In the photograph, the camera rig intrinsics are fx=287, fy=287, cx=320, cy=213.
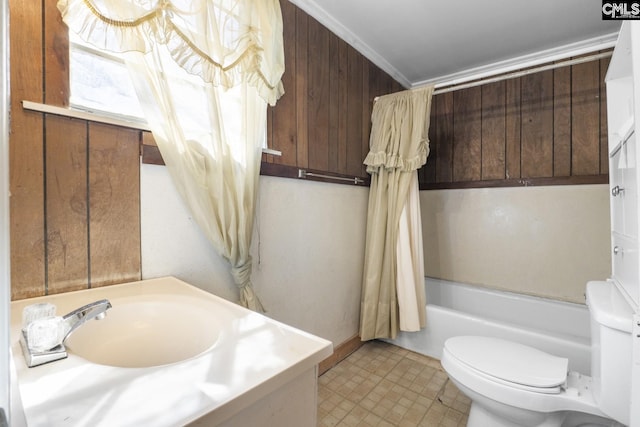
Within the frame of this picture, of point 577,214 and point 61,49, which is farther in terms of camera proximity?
point 577,214

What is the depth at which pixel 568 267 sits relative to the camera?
204cm

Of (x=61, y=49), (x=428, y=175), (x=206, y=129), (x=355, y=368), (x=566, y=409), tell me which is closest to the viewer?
(x=61, y=49)

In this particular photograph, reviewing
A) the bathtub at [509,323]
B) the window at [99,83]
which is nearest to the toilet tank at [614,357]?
the bathtub at [509,323]

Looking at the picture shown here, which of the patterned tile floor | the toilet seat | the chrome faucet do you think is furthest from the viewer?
the patterned tile floor

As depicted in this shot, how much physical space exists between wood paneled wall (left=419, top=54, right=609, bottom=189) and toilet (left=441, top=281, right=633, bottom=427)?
1.21m

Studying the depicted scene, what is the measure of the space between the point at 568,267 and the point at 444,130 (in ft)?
4.64

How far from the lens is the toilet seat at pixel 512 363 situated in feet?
3.59

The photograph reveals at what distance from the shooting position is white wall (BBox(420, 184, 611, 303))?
1.97m

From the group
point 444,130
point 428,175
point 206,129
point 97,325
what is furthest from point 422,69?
point 97,325

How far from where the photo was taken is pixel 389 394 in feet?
5.40

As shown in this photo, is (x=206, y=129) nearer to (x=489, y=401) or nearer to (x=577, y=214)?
(x=489, y=401)

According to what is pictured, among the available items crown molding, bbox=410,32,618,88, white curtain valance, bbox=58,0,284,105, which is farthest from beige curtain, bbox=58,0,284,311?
crown molding, bbox=410,32,618,88

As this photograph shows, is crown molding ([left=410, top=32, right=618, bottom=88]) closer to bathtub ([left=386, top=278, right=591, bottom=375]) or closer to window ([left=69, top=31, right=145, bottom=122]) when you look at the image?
bathtub ([left=386, top=278, right=591, bottom=375])

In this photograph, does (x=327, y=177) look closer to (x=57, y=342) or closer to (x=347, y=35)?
(x=347, y=35)
